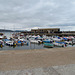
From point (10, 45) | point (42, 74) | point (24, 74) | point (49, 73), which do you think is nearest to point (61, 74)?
point (49, 73)

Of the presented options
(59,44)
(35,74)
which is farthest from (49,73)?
(59,44)

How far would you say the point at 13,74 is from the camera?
3793 millimetres

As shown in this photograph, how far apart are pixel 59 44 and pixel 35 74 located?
20.1 metres

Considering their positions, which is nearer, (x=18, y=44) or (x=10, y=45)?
(x=10, y=45)

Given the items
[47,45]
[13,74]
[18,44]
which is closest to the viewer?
[13,74]

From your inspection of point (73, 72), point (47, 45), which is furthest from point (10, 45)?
point (73, 72)

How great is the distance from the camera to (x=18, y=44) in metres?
24.9

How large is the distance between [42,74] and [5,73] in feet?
6.49

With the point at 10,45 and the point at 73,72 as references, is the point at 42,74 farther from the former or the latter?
the point at 10,45

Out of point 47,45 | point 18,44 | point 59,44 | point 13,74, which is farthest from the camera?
point 18,44

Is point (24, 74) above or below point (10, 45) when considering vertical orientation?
above

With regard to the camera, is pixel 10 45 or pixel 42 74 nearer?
pixel 42 74

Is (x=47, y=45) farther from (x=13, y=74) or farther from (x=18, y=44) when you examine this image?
(x=13, y=74)

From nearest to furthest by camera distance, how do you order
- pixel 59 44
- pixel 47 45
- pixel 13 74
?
pixel 13 74
pixel 47 45
pixel 59 44
